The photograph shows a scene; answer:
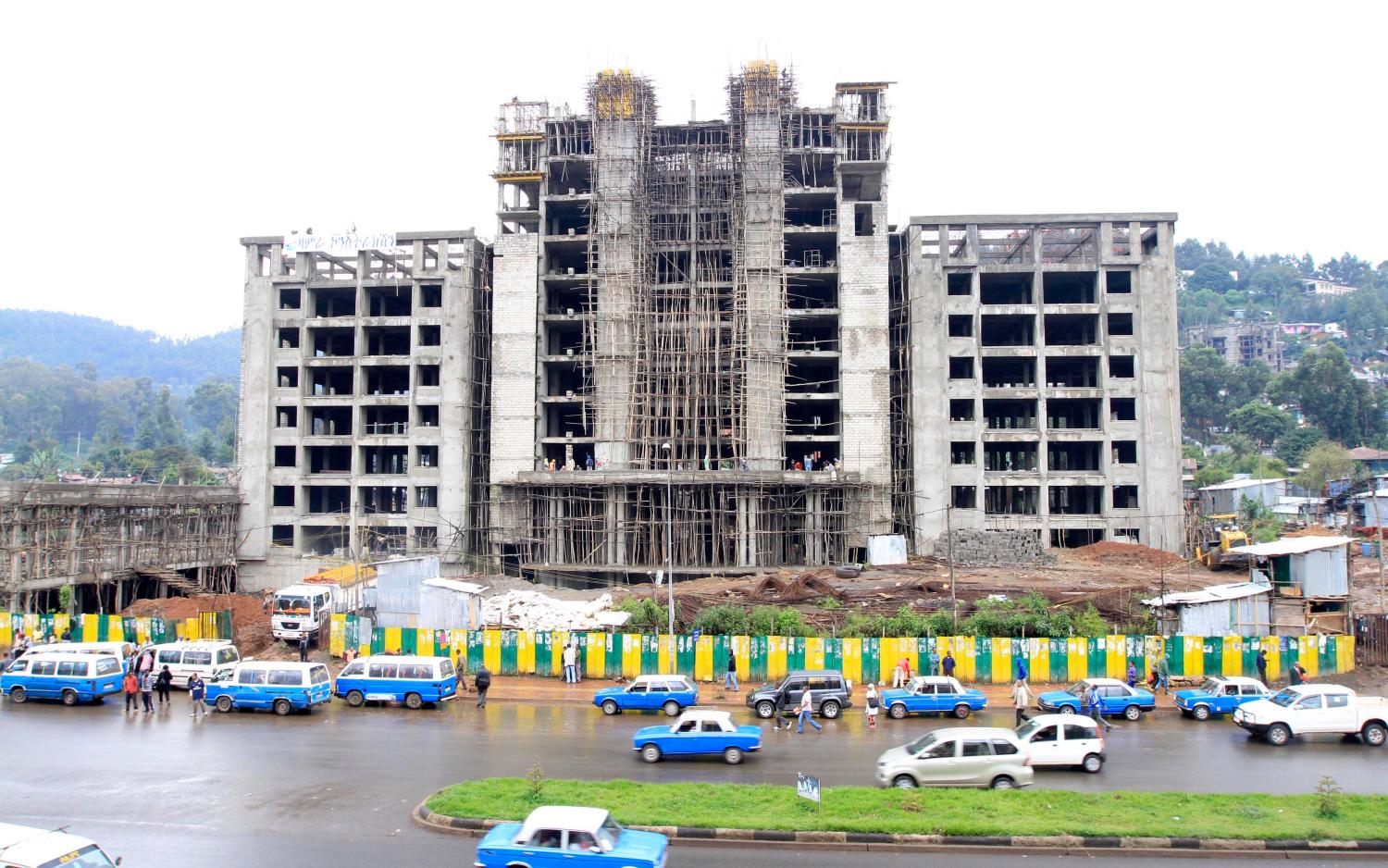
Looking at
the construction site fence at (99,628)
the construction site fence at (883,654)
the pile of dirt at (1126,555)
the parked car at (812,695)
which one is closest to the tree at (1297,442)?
the pile of dirt at (1126,555)

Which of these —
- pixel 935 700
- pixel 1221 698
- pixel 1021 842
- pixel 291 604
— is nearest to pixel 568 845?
pixel 1021 842

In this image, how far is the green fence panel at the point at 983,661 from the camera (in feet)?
117

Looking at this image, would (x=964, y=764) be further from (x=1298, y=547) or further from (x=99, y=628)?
(x=99, y=628)

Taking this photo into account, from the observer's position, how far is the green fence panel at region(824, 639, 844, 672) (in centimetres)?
3512

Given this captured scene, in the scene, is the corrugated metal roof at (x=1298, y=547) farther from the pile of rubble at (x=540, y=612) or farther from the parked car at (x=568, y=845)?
the parked car at (x=568, y=845)

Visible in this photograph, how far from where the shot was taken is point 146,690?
2966 cm

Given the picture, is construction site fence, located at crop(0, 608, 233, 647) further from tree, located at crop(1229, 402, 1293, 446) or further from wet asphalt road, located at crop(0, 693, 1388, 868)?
tree, located at crop(1229, 402, 1293, 446)

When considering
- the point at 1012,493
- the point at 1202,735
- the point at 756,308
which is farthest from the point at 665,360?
the point at 1202,735

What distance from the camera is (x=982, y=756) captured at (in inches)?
827

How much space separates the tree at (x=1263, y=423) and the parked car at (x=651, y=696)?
12611cm

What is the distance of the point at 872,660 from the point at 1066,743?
493 inches

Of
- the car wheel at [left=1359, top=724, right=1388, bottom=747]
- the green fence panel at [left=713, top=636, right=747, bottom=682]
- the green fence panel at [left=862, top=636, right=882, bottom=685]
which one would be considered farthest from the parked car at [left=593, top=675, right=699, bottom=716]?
the car wheel at [left=1359, top=724, right=1388, bottom=747]

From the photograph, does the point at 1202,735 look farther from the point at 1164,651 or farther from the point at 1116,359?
the point at 1116,359

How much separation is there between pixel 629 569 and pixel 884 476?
58.3 ft
